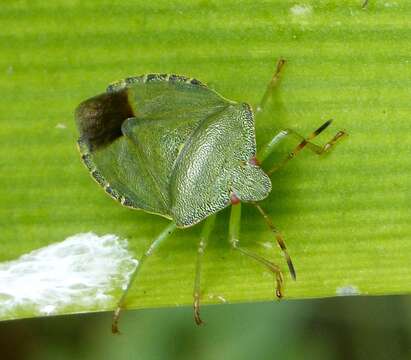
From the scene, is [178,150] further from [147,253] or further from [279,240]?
[279,240]

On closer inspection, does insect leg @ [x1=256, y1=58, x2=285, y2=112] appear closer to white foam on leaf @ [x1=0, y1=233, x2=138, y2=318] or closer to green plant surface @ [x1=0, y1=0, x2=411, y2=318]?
green plant surface @ [x1=0, y1=0, x2=411, y2=318]

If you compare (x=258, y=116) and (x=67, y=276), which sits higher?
(x=258, y=116)

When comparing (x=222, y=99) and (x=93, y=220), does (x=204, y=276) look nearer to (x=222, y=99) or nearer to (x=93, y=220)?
(x=93, y=220)

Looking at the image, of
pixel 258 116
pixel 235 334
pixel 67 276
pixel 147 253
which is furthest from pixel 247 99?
pixel 235 334

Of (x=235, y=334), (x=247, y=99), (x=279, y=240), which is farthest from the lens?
(x=235, y=334)

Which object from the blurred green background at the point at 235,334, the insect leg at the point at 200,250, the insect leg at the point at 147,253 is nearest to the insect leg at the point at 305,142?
the insect leg at the point at 200,250

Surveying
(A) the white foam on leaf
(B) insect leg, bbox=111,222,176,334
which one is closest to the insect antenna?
(B) insect leg, bbox=111,222,176,334
